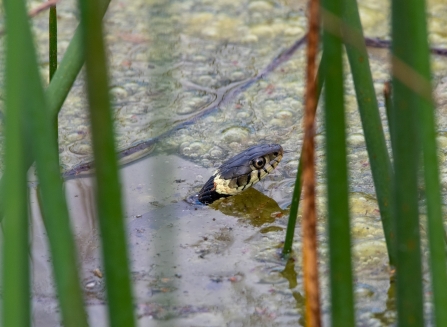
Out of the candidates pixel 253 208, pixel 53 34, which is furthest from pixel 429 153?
pixel 253 208

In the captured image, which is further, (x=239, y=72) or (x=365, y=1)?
(x=365, y=1)

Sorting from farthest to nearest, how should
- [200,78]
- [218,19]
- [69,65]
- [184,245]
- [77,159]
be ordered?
[218,19] → [200,78] → [77,159] → [184,245] → [69,65]

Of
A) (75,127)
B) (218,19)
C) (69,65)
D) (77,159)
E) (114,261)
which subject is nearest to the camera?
(114,261)

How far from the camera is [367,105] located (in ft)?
3.64

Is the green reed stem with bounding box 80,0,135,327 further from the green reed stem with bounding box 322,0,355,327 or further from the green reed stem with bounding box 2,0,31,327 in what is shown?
the green reed stem with bounding box 322,0,355,327

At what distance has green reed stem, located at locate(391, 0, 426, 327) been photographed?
61 cm

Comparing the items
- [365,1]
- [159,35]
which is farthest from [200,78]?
[159,35]

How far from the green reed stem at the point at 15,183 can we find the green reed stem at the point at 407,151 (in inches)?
13.6

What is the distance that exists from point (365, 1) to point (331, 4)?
2.92m

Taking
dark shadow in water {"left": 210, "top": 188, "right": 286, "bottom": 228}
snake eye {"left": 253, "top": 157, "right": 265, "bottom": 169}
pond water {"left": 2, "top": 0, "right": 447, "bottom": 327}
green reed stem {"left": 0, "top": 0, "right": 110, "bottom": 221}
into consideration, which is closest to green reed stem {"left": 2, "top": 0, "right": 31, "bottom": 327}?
pond water {"left": 2, "top": 0, "right": 447, "bottom": 327}

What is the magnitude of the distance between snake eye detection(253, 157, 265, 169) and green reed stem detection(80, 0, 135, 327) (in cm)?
181

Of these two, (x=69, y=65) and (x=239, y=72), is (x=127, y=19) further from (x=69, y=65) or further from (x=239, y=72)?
(x=69, y=65)

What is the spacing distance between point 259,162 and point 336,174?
5.83 ft

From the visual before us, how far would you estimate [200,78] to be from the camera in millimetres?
2910
